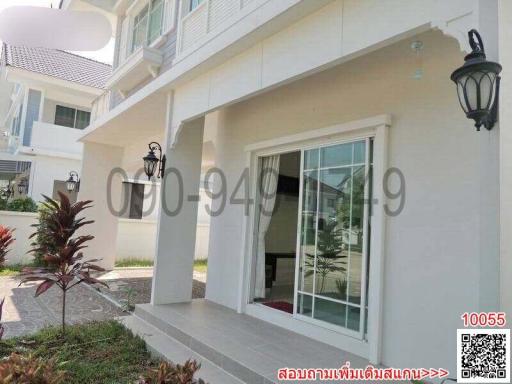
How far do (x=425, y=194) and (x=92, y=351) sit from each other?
4.31 metres

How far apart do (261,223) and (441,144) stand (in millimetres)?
3164

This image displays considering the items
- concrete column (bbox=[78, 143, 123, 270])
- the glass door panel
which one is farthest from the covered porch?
concrete column (bbox=[78, 143, 123, 270])

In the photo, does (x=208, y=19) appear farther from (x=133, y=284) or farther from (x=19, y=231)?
(x=19, y=231)

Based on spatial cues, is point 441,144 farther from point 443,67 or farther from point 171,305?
point 171,305

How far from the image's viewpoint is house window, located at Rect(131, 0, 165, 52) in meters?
7.86

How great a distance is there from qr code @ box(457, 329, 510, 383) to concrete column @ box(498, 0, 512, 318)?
24 centimetres

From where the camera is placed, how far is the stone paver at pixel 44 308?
558 centimetres

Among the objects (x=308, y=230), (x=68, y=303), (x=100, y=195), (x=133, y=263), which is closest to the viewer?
(x=308, y=230)

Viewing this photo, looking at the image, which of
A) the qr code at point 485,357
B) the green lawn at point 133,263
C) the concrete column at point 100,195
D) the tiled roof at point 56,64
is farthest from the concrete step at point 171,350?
the tiled roof at point 56,64

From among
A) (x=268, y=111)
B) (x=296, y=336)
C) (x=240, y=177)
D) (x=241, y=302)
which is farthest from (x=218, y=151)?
(x=296, y=336)

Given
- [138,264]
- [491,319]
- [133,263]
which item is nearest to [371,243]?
[491,319]

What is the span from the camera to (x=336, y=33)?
335 centimetres

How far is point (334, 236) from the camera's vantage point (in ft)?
15.5

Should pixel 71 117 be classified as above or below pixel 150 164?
above
